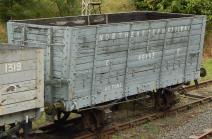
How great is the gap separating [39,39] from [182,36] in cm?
479

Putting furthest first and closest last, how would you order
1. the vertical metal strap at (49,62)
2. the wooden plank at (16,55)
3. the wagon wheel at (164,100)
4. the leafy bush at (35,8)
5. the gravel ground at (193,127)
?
the leafy bush at (35,8) < the wagon wheel at (164,100) < the gravel ground at (193,127) < the vertical metal strap at (49,62) < the wooden plank at (16,55)

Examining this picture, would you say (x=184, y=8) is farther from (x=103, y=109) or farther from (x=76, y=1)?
(x=103, y=109)

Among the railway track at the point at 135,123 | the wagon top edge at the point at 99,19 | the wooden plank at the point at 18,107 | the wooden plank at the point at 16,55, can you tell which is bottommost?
the railway track at the point at 135,123

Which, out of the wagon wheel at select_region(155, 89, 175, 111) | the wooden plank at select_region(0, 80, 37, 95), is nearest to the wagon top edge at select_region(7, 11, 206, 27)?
the wagon wheel at select_region(155, 89, 175, 111)

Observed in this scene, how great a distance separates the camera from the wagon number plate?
8672 mm

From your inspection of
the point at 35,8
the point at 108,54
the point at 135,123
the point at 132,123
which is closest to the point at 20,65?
the point at 108,54

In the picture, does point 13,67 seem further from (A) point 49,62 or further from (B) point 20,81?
(A) point 49,62

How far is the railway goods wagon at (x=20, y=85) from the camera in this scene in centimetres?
869

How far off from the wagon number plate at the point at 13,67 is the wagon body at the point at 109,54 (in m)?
1.56

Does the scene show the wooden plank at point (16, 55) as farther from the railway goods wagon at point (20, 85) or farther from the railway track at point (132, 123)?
the railway track at point (132, 123)

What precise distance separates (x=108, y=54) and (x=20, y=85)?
2.89m

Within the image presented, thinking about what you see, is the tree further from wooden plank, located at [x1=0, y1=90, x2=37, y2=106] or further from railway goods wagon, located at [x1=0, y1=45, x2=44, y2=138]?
wooden plank, located at [x1=0, y1=90, x2=37, y2=106]

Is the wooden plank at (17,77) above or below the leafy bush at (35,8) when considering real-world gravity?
below

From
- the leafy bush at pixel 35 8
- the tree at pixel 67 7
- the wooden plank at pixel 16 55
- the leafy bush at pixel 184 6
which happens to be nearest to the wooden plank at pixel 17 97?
the wooden plank at pixel 16 55
